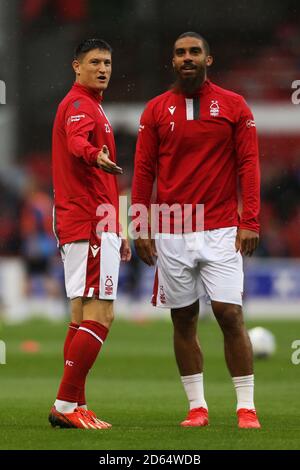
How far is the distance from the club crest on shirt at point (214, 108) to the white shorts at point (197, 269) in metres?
0.66

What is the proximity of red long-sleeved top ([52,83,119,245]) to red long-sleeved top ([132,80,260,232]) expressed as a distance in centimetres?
23

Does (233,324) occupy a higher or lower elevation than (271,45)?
lower

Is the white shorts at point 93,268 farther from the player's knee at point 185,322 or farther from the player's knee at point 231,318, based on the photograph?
the player's knee at point 231,318

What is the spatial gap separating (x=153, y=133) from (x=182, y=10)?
725 inches

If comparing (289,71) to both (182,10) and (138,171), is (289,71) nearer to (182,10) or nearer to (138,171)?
(182,10)

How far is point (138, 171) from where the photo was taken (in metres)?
7.24

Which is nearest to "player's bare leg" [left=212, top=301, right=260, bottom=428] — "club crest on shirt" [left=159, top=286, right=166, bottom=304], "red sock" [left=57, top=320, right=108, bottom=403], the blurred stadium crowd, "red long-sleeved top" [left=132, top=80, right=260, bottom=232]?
"club crest on shirt" [left=159, top=286, right=166, bottom=304]

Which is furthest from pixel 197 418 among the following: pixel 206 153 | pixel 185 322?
pixel 206 153

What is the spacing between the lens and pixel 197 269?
724 cm

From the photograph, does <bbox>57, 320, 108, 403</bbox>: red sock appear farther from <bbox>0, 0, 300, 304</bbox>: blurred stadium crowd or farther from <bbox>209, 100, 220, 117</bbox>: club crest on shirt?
<bbox>0, 0, 300, 304</bbox>: blurred stadium crowd

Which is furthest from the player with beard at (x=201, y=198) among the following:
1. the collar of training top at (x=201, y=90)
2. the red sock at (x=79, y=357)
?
the red sock at (x=79, y=357)

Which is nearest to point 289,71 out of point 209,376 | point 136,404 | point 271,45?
point 271,45

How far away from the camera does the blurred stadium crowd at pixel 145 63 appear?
2430 cm

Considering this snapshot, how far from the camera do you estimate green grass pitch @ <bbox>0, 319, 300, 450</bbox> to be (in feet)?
20.8
